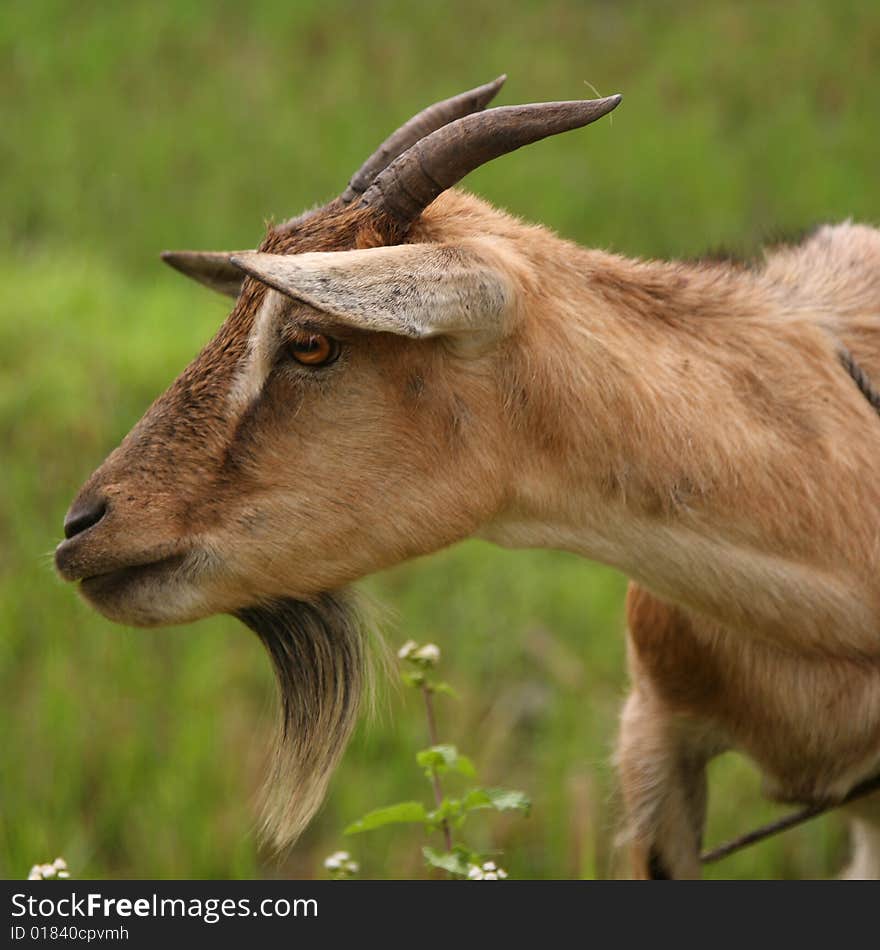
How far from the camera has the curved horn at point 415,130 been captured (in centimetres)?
320

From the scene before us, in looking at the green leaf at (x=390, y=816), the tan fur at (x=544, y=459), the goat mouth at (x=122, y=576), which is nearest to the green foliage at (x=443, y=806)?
the green leaf at (x=390, y=816)

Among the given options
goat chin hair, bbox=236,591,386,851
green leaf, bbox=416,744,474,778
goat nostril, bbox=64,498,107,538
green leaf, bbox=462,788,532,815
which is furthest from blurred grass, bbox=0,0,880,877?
goat nostril, bbox=64,498,107,538

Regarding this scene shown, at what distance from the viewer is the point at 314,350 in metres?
3.06

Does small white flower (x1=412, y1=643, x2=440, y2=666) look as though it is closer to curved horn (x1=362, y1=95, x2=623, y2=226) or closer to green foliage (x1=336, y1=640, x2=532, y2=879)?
green foliage (x1=336, y1=640, x2=532, y2=879)

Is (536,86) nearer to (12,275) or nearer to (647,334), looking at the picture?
(12,275)

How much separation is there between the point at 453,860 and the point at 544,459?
86 cm

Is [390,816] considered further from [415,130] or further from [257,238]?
[257,238]

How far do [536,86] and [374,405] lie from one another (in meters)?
8.74

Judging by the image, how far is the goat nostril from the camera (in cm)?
313

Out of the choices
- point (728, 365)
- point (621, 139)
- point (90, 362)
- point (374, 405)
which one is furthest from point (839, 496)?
point (621, 139)

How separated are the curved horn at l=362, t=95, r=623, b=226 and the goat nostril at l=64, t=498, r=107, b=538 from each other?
0.84 metres

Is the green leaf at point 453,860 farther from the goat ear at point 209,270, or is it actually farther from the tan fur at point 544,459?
the goat ear at point 209,270

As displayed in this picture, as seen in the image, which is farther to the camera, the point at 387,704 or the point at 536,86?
the point at 536,86

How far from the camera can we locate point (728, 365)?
3279mm
